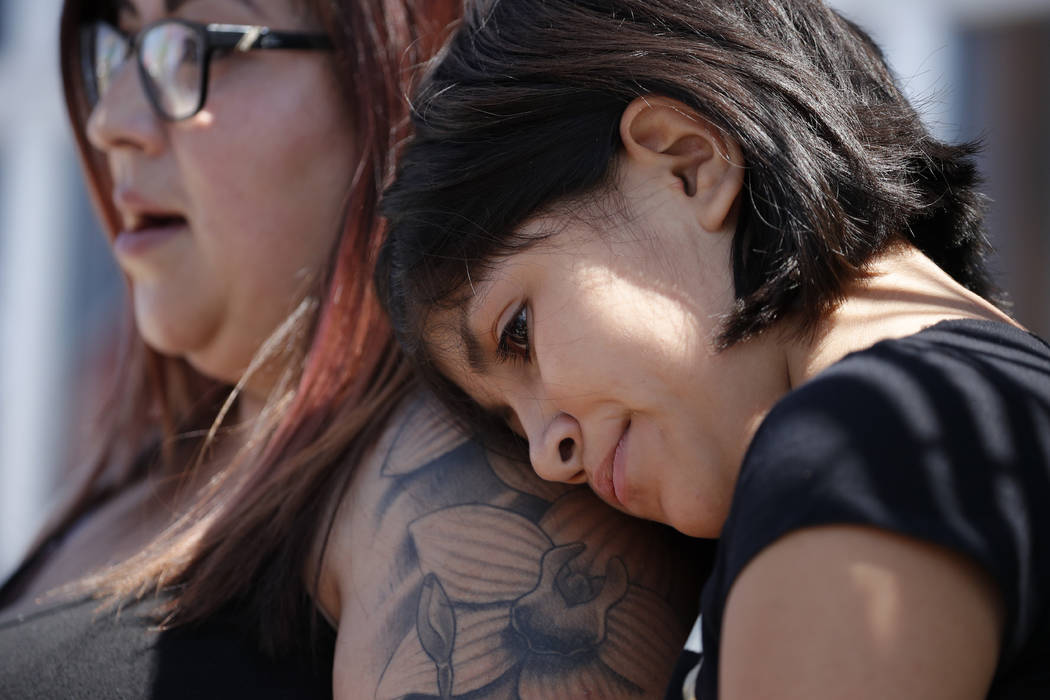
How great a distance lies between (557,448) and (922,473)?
0.55 metres

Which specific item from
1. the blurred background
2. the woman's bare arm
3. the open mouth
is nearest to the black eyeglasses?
the open mouth

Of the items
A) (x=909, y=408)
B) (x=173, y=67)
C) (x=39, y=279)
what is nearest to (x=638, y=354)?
(x=909, y=408)

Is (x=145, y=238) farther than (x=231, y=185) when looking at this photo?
Yes

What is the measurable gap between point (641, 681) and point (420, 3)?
4.15ft

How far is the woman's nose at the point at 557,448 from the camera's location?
1.39 m

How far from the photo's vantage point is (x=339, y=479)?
1619 mm

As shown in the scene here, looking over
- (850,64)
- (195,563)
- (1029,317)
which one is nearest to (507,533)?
(195,563)

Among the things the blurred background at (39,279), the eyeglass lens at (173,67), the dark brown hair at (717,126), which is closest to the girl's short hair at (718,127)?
the dark brown hair at (717,126)

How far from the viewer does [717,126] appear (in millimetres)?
1322

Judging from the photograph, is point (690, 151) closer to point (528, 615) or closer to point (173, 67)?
point (528, 615)

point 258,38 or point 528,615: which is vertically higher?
point 258,38

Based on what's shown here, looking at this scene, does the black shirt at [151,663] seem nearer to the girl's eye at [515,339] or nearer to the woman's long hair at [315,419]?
the woman's long hair at [315,419]

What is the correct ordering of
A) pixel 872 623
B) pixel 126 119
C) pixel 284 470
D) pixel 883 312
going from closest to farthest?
pixel 872 623, pixel 883 312, pixel 284 470, pixel 126 119

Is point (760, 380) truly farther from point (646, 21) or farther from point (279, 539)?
point (279, 539)
